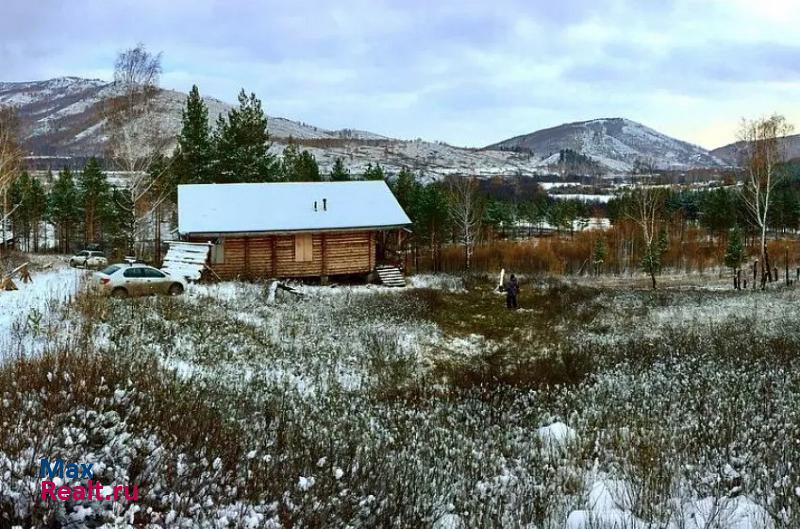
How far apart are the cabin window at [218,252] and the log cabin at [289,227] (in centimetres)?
5

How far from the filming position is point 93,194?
56.8 m

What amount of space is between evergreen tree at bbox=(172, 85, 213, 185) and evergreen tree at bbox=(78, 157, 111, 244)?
17.6m

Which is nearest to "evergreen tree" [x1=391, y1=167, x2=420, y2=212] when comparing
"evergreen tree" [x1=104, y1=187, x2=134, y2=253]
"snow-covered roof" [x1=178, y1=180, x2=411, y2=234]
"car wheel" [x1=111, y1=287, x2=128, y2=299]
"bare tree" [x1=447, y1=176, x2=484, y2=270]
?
"bare tree" [x1=447, y1=176, x2=484, y2=270]

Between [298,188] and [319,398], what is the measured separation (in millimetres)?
24360

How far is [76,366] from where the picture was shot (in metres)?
7.23

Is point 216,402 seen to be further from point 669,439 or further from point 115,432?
point 669,439

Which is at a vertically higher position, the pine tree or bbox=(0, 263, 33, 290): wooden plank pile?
the pine tree

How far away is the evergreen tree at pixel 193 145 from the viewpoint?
4122 centimetres

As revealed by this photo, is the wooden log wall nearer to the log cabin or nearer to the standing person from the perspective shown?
the log cabin

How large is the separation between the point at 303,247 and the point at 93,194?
3651 cm

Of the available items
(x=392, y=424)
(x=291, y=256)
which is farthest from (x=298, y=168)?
(x=392, y=424)

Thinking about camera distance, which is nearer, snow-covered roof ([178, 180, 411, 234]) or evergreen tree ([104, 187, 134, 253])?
snow-covered roof ([178, 180, 411, 234])

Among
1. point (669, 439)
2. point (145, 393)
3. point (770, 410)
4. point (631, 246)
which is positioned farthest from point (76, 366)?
point (631, 246)

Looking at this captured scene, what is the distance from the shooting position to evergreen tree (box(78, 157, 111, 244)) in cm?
5634
